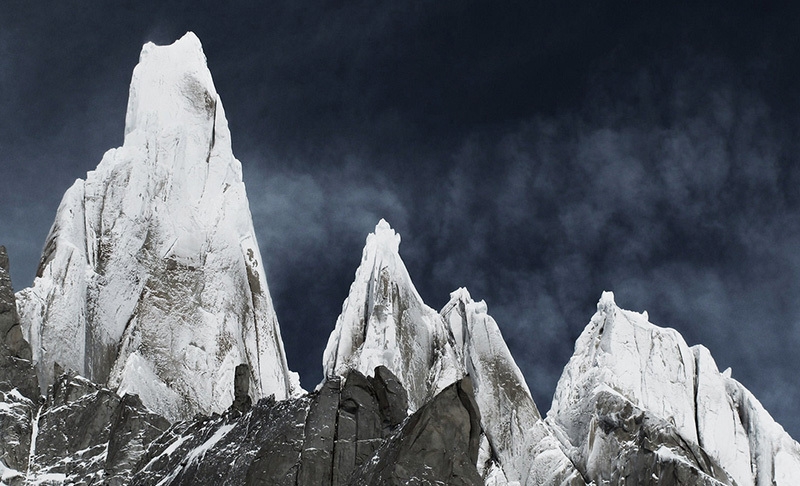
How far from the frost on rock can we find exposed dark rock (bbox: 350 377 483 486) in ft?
104

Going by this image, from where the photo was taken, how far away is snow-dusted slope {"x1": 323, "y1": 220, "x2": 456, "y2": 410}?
98250 mm

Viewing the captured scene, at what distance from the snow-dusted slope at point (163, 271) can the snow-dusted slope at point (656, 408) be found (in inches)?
873

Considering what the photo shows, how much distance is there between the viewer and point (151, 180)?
10075cm

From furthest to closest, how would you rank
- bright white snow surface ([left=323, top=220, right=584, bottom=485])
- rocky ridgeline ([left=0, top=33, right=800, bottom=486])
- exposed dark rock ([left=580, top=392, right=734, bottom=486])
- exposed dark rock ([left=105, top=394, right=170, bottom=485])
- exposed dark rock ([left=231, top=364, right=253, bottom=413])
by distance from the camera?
bright white snow surface ([left=323, top=220, right=584, bottom=485]) < rocky ridgeline ([left=0, top=33, right=800, bottom=486]) < exposed dark rock ([left=105, top=394, right=170, bottom=485]) < exposed dark rock ([left=580, top=392, right=734, bottom=486]) < exposed dark rock ([left=231, top=364, right=253, bottom=413])

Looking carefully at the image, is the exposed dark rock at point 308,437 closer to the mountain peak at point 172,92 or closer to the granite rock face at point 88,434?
the granite rock face at point 88,434

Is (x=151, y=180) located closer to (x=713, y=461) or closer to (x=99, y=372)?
(x=99, y=372)

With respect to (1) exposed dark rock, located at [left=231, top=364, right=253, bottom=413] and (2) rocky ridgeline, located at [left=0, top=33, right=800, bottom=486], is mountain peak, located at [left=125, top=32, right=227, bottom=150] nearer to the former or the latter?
(2) rocky ridgeline, located at [left=0, top=33, right=800, bottom=486]

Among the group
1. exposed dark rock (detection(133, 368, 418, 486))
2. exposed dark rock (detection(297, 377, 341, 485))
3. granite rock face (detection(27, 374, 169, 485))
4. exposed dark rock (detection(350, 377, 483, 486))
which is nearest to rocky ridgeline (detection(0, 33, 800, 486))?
granite rock face (detection(27, 374, 169, 485))

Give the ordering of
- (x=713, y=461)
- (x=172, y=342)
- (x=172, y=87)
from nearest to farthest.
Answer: (x=713, y=461) < (x=172, y=342) < (x=172, y=87)

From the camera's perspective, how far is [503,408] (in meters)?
99.4

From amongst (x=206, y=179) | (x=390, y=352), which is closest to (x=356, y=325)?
(x=390, y=352)

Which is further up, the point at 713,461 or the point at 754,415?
the point at 754,415

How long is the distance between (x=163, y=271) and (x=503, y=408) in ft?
87.3

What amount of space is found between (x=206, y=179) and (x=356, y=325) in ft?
52.7
